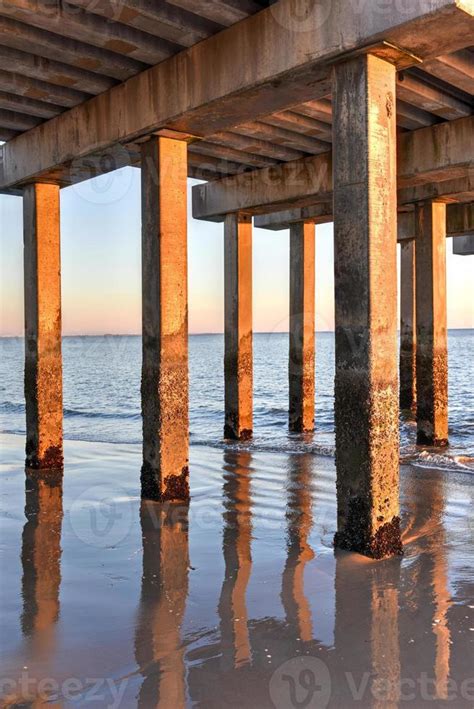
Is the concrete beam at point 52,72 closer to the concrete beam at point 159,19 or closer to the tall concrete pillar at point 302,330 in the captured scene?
the concrete beam at point 159,19

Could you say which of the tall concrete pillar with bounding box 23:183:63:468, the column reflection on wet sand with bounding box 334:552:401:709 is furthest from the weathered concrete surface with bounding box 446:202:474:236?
the column reflection on wet sand with bounding box 334:552:401:709

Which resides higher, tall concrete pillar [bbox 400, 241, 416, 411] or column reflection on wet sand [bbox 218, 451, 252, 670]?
tall concrete pillar [bbox 400, 241, 416, 411]

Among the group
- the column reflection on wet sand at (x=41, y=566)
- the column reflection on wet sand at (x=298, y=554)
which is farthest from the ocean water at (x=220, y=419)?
the column reflection on wet sand at (x=41, y=566)

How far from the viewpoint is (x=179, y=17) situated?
673 cm

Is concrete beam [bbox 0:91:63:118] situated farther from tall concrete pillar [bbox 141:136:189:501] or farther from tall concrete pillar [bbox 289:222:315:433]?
tall concrete pillar [bbox 289:222:315:433]

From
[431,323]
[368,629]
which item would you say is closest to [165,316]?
[368,629]

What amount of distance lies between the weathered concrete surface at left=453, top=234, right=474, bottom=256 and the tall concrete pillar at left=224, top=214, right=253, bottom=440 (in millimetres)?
10078

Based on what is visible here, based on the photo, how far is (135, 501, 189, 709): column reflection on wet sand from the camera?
3.65 metres

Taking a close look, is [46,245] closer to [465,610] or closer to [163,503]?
[163,503]

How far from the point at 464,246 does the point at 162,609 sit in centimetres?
1908

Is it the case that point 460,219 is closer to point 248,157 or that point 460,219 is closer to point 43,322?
point 248,157

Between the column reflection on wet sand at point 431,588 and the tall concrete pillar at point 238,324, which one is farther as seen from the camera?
the tall concrete pillar at point 238,324

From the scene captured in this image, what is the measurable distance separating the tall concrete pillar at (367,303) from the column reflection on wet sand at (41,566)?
2.61m

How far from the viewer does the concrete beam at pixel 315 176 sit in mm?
10016
